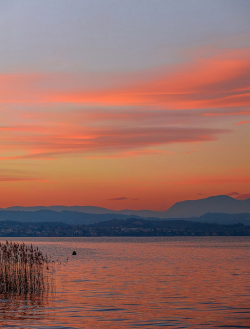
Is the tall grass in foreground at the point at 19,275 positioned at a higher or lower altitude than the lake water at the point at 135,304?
higher

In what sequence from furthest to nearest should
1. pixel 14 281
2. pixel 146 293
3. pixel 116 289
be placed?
pixel 116 289
pixel 146 293
pixel 14 281

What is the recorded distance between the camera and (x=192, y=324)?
2961 centimetres

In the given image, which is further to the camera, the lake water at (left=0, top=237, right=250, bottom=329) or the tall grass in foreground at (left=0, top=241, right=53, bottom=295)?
the tall grass in foreground at (left=0, top=241, right=53, bottom=295)

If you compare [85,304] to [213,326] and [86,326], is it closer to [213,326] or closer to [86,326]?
[86,326]

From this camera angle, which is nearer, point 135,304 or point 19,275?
point 135,304

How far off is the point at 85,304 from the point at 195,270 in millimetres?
33403

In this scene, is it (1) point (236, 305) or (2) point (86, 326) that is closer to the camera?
(2) point (86, 326)

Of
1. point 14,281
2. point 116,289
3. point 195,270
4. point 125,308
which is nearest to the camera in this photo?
point 125,308

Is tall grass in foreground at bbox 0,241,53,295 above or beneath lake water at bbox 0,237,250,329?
above

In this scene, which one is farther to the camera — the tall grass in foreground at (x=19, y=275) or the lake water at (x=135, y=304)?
the tall grass in foreground at (x=19, y=275)

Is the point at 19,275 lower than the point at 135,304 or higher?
higher

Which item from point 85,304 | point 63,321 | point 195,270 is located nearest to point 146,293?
point 85,304

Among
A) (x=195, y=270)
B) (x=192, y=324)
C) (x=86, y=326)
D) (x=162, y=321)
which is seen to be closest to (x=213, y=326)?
(x=192, y=324)

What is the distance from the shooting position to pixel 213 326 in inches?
1148
